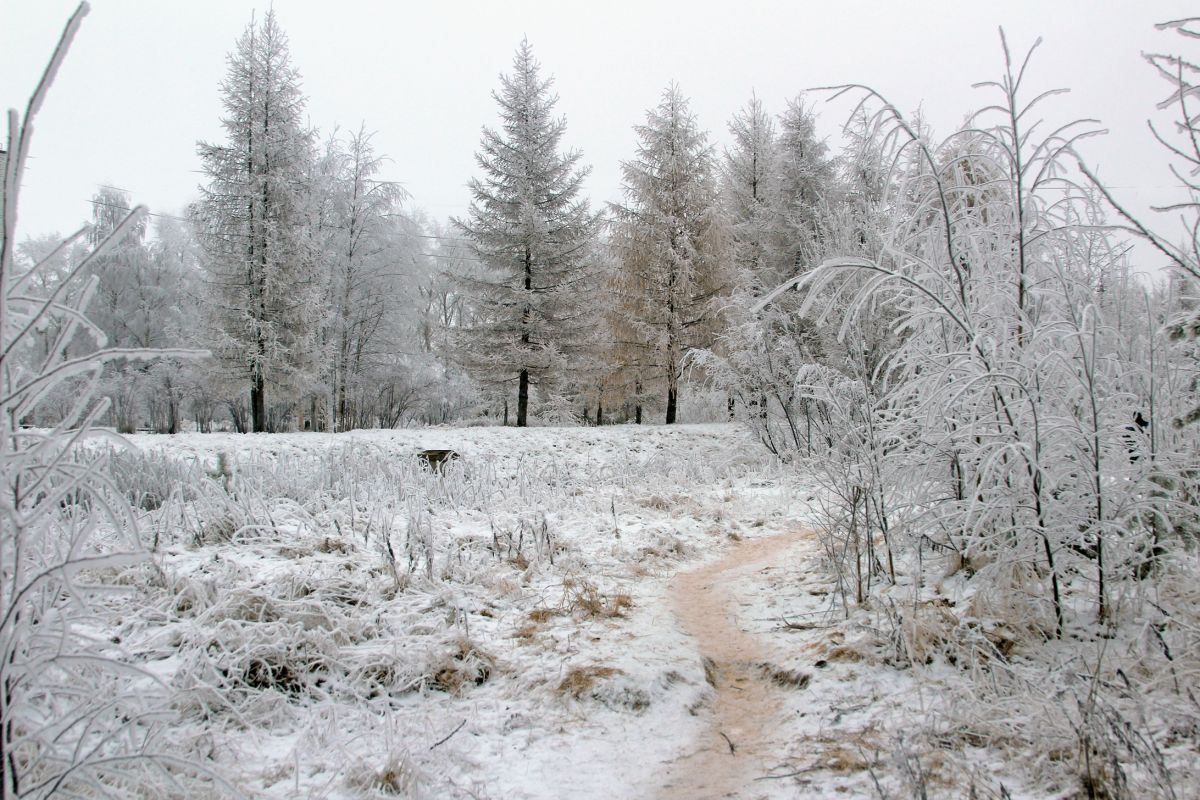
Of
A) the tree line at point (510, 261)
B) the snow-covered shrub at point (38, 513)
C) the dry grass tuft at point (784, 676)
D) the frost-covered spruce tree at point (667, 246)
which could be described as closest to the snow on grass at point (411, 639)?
the dry grass tuft at point (784, 676)

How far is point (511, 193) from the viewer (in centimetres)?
1916

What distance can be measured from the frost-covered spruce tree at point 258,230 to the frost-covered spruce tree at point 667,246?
9.67 meters

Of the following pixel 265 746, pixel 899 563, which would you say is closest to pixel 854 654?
pixel 899 563

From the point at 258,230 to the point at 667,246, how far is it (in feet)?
39.0

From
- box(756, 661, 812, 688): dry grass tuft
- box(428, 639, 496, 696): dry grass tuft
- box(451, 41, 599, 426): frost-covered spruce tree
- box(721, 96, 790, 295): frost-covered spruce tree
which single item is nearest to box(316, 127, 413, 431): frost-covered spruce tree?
box(451, 41, 599, 426): frost-covered spruce tree

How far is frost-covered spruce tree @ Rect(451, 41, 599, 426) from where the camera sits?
60.8ft

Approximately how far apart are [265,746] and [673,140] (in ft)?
65.4

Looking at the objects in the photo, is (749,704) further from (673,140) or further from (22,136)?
(673,140)

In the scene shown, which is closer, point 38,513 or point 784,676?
point 38,513

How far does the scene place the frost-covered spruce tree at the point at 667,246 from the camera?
19422 mm

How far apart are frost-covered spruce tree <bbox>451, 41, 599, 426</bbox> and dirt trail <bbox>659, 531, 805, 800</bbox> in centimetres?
1370

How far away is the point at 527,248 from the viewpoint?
61.8 feet

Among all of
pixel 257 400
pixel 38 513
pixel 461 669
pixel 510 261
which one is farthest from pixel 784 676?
pixel 257 400

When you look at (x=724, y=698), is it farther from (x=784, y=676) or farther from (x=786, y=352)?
(x=786, y=352)
